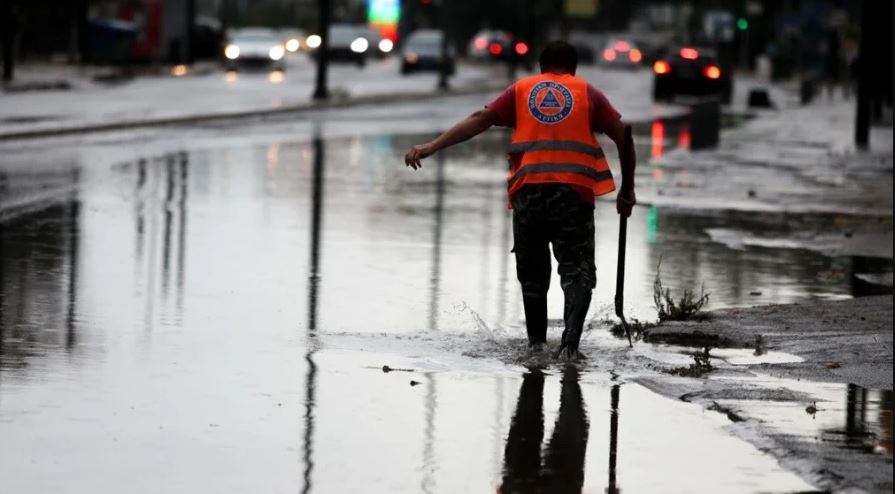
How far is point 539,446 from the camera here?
7781 mm

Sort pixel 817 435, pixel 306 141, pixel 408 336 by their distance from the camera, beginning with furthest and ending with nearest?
pixel 306 141 < pixel 408 336 < pixel 817 435

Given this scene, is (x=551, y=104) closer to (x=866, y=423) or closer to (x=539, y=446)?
(x=866, y=423)

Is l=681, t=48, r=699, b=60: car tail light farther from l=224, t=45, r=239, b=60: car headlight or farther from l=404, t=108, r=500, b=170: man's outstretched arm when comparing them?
l=404, t=108, r=500, b=170: man's outstretched arm

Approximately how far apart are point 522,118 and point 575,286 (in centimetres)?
86

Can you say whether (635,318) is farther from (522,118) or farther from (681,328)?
(522,118)

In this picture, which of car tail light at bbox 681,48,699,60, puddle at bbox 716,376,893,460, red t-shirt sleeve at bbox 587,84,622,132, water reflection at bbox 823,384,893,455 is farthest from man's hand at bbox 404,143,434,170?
car tail light at bbox 681,48,699,60

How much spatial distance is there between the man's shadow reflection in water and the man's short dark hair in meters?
1.61

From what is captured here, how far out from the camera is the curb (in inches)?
1130

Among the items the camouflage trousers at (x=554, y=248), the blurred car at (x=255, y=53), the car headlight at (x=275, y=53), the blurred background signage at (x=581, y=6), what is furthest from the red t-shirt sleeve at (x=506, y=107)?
the blurred background signage at (x=581, y=6)

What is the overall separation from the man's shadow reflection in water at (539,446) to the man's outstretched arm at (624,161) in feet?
4.00

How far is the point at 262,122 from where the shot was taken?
34750mm

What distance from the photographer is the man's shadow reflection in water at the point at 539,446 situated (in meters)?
7.14

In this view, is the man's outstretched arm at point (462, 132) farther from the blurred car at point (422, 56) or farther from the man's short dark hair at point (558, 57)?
the blurred car at point (422, 56)

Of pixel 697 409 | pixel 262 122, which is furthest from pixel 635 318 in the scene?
pixel 262 122
